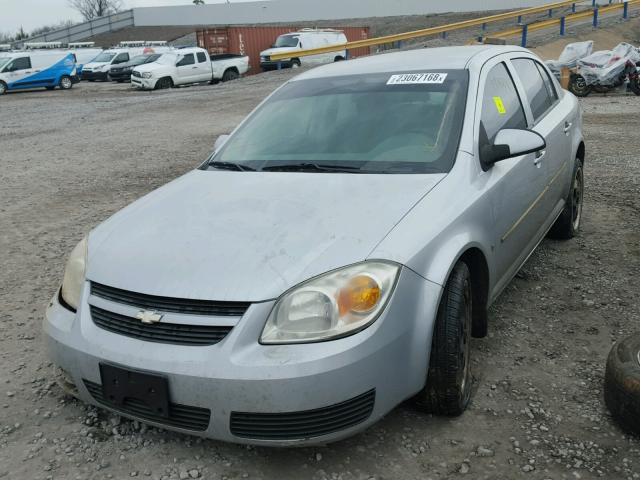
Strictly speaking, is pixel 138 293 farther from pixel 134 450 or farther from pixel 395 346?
pixel 395 346

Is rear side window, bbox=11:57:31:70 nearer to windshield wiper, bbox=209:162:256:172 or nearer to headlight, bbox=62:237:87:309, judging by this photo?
windshield wiper, bbox=209:162:256:172

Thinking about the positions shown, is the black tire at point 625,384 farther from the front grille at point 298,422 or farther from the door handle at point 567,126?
the door handle at point 567,126

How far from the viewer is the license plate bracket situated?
239 centimetres

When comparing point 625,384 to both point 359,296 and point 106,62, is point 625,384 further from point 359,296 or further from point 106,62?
point 106,62

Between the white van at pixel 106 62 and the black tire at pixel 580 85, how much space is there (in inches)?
929

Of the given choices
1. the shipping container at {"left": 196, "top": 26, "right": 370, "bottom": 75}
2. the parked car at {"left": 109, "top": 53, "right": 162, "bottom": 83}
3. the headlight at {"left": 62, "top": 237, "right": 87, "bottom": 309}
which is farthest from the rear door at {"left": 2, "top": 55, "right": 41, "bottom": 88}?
the headlight at {"left": 62, "top": 237, "right": 87, "bottom": 309}

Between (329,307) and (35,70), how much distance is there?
1161 inches

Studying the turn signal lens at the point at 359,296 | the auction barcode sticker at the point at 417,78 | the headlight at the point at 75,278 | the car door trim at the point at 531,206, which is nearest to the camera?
the turn signal lens at the point at 359,296

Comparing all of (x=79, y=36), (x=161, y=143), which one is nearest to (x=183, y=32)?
(x=79, y=36)

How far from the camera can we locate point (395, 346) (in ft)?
8.01

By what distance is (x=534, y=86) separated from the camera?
4.59 metres

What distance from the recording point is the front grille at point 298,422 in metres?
2.35

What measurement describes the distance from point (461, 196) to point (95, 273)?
169 cm

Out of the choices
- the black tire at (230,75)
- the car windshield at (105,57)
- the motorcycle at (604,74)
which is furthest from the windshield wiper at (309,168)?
the car windshield at (105,57)
